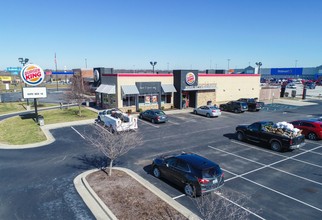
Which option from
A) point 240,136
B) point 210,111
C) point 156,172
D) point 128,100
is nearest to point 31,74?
point 128,100

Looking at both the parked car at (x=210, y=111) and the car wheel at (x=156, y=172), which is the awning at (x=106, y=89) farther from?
the car wheel at (x=156, y=172)

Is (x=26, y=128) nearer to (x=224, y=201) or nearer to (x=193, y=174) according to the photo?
(x=193, y=174)

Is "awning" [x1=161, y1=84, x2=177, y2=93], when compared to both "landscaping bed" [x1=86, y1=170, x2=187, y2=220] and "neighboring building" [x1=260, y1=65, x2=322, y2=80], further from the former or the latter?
"neighboring building" [x1=260, y1=65, x2=322, y2=80]

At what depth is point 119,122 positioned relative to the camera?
20234mm

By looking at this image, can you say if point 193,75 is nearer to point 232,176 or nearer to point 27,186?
point 232,176

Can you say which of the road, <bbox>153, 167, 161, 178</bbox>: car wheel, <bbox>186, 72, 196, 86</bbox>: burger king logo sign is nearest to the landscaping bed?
the road

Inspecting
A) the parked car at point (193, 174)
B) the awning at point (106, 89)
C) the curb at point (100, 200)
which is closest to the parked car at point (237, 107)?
the awning at point (106, 89)

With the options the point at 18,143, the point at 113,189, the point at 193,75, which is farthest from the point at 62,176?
the point at 193,75

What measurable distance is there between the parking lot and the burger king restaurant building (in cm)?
886

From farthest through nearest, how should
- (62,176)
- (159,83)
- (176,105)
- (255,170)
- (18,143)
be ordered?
(176,105)
(159,83)
(18,143)
(255,170)
(62,176)

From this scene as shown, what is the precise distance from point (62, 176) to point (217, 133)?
1417cm

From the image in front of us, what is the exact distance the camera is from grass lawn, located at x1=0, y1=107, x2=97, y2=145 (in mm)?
19516

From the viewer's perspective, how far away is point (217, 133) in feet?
71.3

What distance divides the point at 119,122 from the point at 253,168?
11484 mm
